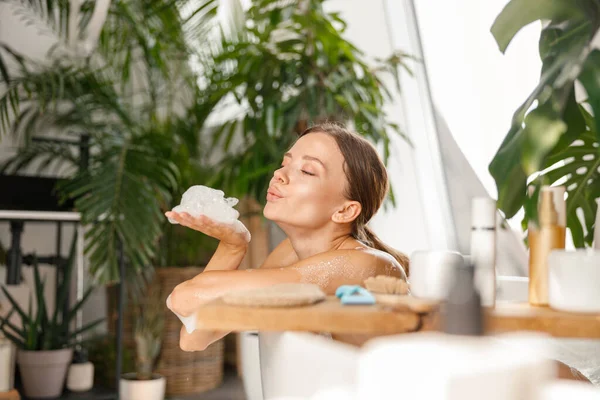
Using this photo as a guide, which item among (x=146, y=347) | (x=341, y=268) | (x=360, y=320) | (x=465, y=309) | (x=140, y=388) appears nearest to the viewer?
(x=465, y=309)

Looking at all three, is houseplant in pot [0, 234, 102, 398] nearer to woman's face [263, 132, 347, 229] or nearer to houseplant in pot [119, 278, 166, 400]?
houseplant in pot [119, 278, 166, 400]

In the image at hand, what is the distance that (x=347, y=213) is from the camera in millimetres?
1229

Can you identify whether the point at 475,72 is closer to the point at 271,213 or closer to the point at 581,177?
the point at 581,177

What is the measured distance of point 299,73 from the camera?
118 inches

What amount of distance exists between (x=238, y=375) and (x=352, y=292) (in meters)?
3.34

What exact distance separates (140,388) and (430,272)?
2.60 m

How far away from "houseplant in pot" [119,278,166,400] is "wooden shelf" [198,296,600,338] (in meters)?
2.61

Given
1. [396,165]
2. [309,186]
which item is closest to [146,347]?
[396,165]

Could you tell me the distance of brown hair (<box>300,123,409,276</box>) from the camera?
1.24m

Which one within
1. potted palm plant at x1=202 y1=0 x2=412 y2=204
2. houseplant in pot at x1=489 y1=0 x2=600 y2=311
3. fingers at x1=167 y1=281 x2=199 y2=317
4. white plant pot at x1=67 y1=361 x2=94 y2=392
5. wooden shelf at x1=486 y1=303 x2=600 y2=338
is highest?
potted palm plant at x1=202 y1=0 x2=412 y2=204

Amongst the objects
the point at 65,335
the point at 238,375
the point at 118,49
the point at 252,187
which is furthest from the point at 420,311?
the point at 238,375

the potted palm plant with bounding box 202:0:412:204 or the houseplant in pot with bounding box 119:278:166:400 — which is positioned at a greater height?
the potted palm plant with bounding box 202:0:412:204

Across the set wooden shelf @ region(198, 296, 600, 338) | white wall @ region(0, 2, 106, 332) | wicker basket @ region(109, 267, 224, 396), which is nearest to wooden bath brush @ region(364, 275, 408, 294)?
wooden shelf @ region(198, 296, 600, 338)

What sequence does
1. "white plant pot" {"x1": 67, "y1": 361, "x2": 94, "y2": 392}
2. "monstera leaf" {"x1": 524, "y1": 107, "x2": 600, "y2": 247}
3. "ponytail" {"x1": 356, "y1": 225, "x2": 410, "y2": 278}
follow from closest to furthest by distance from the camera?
"ponytail" {"x1": 356, "y1": 225, "x2": 410, "y2": 278}
"monstera leaf" {"x1": 524, "y1": 107, "x2": 600, "y2": 247}
"white plant pot" {"x1": 67, "y1": 361, "x2": 94, "y2": 392}
